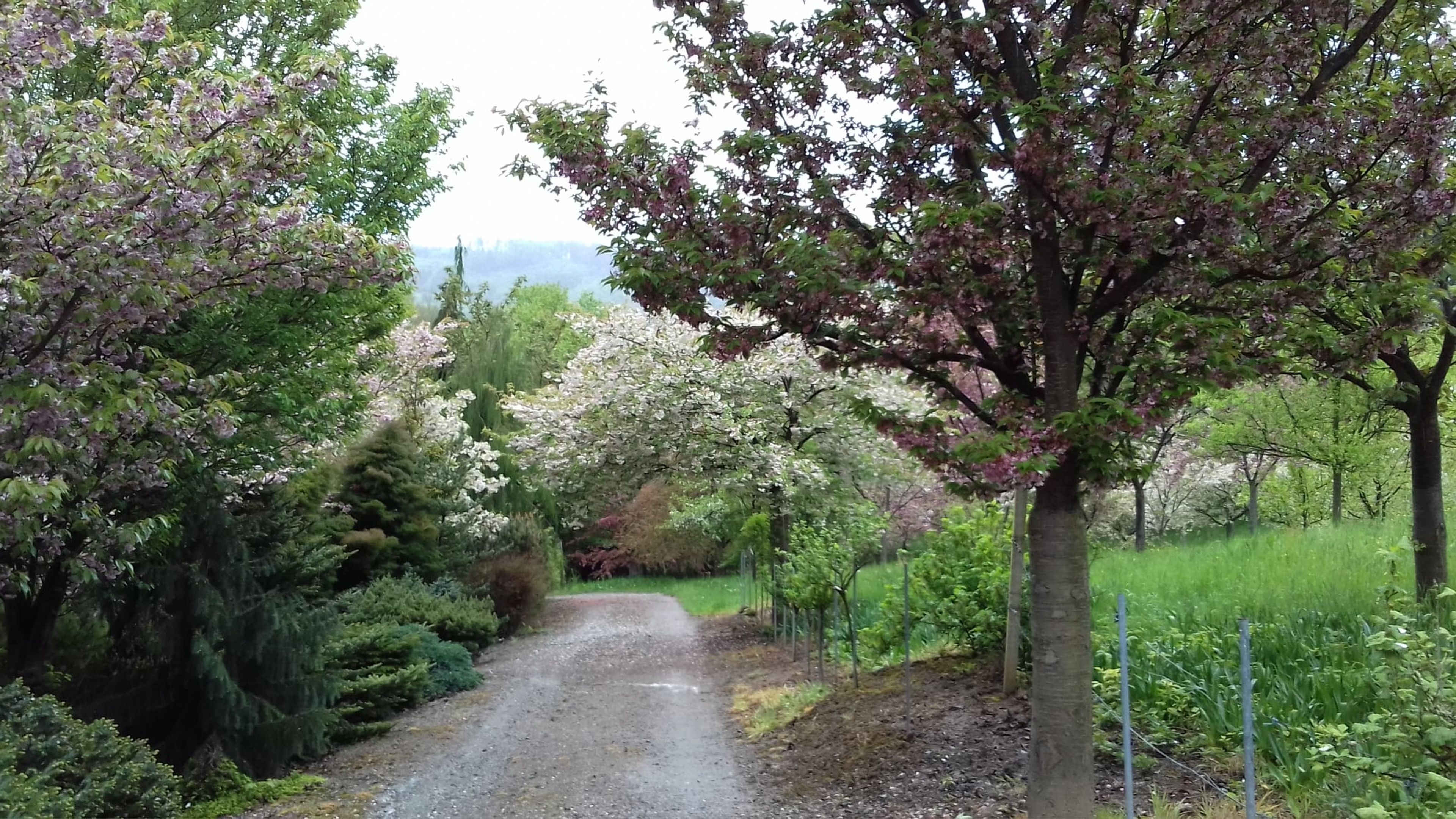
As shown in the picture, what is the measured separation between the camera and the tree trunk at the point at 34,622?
658 cm

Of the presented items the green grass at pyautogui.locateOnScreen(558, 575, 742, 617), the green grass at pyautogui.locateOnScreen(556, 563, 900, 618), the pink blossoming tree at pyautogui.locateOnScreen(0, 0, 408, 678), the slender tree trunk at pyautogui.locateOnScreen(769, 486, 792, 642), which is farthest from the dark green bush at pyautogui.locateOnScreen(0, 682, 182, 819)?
the green grass at pyautogui.locateOnScreen(558, 575, 742, 617)

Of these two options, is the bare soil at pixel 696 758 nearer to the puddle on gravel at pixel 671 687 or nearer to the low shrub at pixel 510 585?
the puddle on gravel at pixel 671 687

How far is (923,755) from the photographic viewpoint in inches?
239

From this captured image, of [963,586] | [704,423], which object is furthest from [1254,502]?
[963,586]

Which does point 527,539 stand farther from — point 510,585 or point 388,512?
point 388,512

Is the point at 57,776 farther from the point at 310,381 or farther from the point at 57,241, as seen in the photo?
the point at 310,381

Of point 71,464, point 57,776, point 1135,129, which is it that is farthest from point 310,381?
point 1135,129

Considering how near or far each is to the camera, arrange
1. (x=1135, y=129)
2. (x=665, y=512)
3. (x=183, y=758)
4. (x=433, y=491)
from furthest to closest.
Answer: (x=665, y=512)
(x=433, y=491)
(x=183, y=758)
(x=1135, y=129)

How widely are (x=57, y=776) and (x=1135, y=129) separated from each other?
585 centimetres

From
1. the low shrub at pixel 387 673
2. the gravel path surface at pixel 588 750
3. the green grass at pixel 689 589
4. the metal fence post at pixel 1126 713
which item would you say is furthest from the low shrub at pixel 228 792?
the green grass at pixel 689 589

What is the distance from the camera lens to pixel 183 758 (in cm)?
665

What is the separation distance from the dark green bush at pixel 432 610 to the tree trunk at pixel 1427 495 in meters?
9.34

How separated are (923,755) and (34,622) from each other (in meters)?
6.09

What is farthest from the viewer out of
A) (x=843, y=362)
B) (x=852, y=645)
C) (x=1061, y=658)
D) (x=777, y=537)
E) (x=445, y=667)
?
(x=777, y=537)
